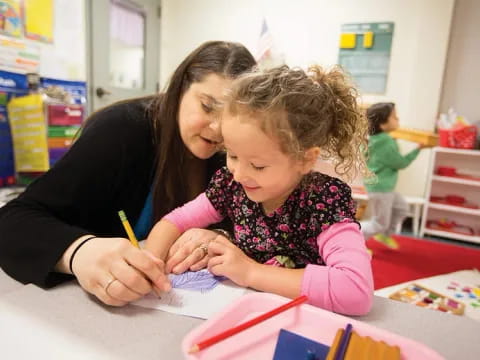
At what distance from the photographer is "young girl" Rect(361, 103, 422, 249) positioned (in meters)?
2.63

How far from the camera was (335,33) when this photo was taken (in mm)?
3561

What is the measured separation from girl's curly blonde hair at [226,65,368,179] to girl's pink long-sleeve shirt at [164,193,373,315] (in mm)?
152

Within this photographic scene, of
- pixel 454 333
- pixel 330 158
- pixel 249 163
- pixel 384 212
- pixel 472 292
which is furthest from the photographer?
pixel 384 212

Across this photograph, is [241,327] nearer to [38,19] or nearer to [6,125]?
[6,125]

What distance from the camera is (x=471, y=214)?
340 centimetres

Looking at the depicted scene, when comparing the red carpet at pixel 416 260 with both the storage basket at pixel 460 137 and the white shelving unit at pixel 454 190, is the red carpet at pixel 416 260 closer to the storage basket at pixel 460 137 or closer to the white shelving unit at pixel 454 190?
the white shelving unit at pixel 454 190

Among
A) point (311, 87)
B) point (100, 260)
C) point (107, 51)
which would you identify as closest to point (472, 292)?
point (311, 87)

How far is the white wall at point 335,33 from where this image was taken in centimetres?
333

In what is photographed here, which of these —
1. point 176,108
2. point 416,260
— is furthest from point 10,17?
point 416,260

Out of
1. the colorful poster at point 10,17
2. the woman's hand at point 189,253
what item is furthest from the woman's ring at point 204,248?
the colorful poster at point 10,17

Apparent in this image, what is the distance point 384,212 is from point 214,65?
225 cm

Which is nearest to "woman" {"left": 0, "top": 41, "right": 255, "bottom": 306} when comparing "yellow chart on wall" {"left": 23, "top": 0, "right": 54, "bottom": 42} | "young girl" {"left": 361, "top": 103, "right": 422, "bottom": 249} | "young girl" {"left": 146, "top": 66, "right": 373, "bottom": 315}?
"young girl" {"left": 146, "top": 66, "right": 373, "bottom": 315}

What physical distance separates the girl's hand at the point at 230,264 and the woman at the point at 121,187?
0.04 metres

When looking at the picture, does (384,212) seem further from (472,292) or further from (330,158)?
(330,158)
